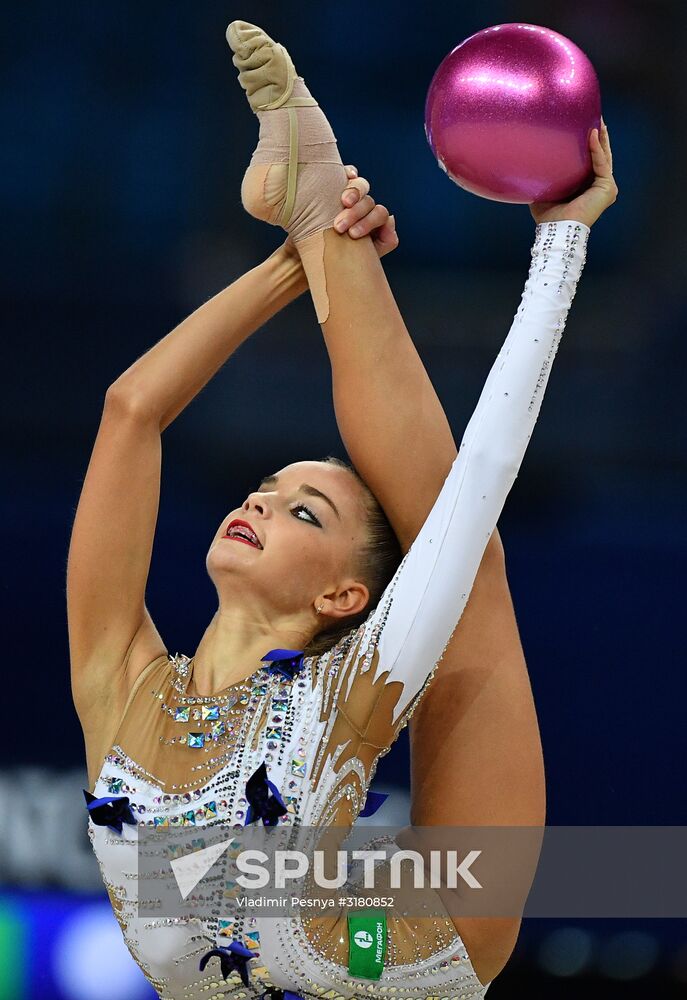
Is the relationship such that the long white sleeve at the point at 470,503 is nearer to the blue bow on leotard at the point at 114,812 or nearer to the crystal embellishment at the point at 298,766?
the crystal embellishment at the point at 298,766

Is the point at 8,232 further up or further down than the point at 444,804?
further up

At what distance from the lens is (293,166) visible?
60.7 inches

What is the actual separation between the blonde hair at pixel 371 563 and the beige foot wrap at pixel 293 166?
22cm

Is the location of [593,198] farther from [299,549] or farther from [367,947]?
[367,947]

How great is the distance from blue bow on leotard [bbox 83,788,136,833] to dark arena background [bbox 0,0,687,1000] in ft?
3.29

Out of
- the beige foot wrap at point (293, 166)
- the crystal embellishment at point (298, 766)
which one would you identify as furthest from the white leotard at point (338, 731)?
the beige foot wrap at point (293, 166)

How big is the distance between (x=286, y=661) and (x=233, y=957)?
0.97 ft

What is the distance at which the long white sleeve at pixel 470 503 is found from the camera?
1.36 meters

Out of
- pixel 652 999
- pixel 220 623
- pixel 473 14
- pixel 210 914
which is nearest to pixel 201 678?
pixel 220 623

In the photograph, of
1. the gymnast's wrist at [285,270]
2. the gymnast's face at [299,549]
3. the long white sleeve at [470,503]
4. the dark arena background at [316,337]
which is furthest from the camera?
the dark arena background at [316,337]

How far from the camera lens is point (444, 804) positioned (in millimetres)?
1499

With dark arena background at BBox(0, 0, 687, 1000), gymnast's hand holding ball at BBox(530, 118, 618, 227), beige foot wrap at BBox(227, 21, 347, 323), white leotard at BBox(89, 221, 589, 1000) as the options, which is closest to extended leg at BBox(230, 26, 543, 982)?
beige foot wrap at BBox(227, 21, 347, 323)

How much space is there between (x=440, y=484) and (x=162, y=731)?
0.39m

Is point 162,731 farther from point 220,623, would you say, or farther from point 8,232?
point 8,232
